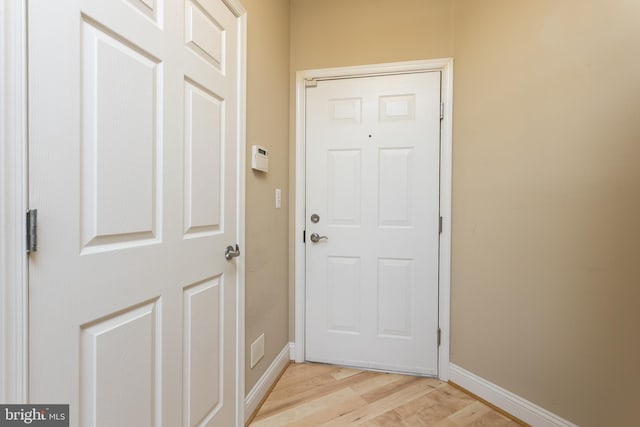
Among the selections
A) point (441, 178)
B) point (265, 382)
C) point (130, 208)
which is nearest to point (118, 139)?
point (130, 208)

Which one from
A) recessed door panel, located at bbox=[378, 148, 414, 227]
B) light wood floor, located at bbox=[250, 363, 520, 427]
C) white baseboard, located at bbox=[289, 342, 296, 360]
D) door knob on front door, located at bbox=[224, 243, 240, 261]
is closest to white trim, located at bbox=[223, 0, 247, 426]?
door knob on front door, located at bbox=[224, 243, 240, 261]

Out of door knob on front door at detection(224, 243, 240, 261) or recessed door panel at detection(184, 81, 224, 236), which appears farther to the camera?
door knob on front door at detection(224, 243, 240, 261)

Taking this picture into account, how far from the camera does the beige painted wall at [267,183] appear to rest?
1.51 meters

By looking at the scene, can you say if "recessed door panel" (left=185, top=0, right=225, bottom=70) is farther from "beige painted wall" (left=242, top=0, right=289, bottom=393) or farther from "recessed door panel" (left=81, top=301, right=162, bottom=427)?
"recessed door panel" (left=81, top=301, right=162, bottom=427)

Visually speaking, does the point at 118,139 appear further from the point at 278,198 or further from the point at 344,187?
the point at 344,187

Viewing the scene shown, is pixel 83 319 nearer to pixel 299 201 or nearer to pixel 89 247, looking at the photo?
pixel 89 247

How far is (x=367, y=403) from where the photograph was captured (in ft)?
5.36

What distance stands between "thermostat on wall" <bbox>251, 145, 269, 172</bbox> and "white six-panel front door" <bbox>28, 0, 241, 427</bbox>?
23 centimetres

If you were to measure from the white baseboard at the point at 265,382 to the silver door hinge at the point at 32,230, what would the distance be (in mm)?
1274

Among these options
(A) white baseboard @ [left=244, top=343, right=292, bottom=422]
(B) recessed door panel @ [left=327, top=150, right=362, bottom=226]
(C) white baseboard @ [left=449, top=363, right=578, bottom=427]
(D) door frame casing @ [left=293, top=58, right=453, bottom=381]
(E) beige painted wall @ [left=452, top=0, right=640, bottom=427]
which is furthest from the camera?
(B) recessed door panel @ [left=327, top=150, right=362, bottom=226]

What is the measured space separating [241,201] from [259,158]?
0.30 m

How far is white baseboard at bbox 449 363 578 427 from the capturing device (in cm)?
139

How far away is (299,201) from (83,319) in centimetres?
147

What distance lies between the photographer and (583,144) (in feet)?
4.19
